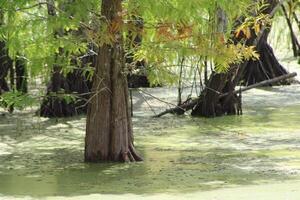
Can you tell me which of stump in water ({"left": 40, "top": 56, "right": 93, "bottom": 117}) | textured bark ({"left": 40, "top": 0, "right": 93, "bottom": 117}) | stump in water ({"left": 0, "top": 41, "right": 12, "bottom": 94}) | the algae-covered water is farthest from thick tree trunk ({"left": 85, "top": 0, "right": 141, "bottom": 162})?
stump in water ({"left": 0, "top": 41, "right": 12, "bottom": 94})

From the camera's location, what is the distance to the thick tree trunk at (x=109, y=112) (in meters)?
9.07

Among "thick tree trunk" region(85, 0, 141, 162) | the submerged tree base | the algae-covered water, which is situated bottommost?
the algae-covered water

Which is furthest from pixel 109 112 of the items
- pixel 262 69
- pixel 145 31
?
pixel 262 69

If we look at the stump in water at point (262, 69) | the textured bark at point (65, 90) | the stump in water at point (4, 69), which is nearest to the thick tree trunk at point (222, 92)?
the textured bark at point (65, 90)

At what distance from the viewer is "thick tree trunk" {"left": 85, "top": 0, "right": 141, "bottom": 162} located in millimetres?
9070

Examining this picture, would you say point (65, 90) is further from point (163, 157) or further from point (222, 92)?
point (163, 157)

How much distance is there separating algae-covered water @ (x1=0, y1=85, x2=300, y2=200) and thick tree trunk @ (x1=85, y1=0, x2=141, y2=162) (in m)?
0.23

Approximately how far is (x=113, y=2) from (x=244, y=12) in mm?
1478

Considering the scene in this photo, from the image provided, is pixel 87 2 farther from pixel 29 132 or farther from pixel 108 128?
pixel 29 132

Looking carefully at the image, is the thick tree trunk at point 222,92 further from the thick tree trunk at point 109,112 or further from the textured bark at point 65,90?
the thick tree trunk at point 109,112

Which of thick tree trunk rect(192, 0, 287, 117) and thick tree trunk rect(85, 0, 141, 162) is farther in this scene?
thick tree trunk rect(192, 0, 287, 117)

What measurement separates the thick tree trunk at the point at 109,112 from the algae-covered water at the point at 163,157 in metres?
0.23

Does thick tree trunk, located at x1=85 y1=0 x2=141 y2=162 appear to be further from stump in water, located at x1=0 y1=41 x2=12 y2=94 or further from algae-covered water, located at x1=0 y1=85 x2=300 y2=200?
stump in water, located at x1=0 y1=41 x2=12 y2=94

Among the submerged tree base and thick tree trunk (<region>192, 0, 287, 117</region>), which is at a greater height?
the submerged tree base
